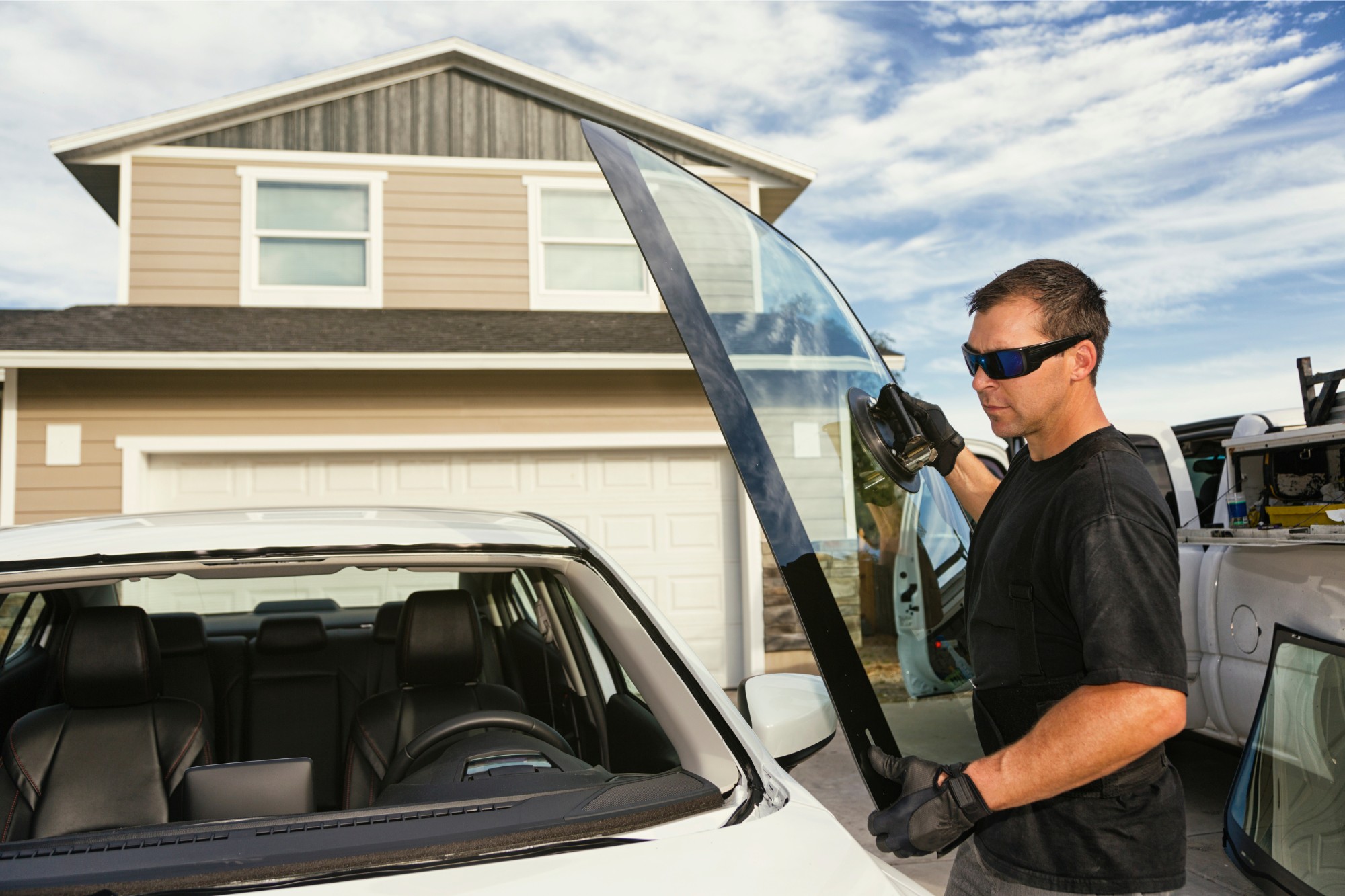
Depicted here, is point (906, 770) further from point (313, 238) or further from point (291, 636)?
point (313, 238)

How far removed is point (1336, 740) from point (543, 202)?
8.38 m

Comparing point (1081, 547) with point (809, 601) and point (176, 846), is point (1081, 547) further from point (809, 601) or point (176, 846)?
point (176, 846)

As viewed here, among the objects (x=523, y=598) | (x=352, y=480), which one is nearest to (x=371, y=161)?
(x=352, y=480)

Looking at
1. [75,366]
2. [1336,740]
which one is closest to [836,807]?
[1336,740]

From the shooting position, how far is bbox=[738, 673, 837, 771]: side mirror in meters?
1.80

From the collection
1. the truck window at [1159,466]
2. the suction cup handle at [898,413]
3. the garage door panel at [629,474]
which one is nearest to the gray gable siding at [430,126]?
the garage door panel at [629,474]

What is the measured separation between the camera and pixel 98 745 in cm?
232

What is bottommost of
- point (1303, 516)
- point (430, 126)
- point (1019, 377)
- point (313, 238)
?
point (1303, 516)

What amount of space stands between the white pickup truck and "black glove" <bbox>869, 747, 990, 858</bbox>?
7.55 ft

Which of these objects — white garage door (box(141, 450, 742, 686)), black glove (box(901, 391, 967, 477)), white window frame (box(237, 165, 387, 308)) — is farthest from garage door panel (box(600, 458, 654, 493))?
black glove (box(901, 391, 967, 477))

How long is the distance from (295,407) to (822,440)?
23.7 feet

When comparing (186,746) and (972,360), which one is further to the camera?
(186,746)

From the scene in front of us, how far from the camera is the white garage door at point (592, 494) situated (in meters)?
8.04

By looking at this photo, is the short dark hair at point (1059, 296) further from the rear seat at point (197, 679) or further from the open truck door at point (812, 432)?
the rear seat at point (197, 679)
